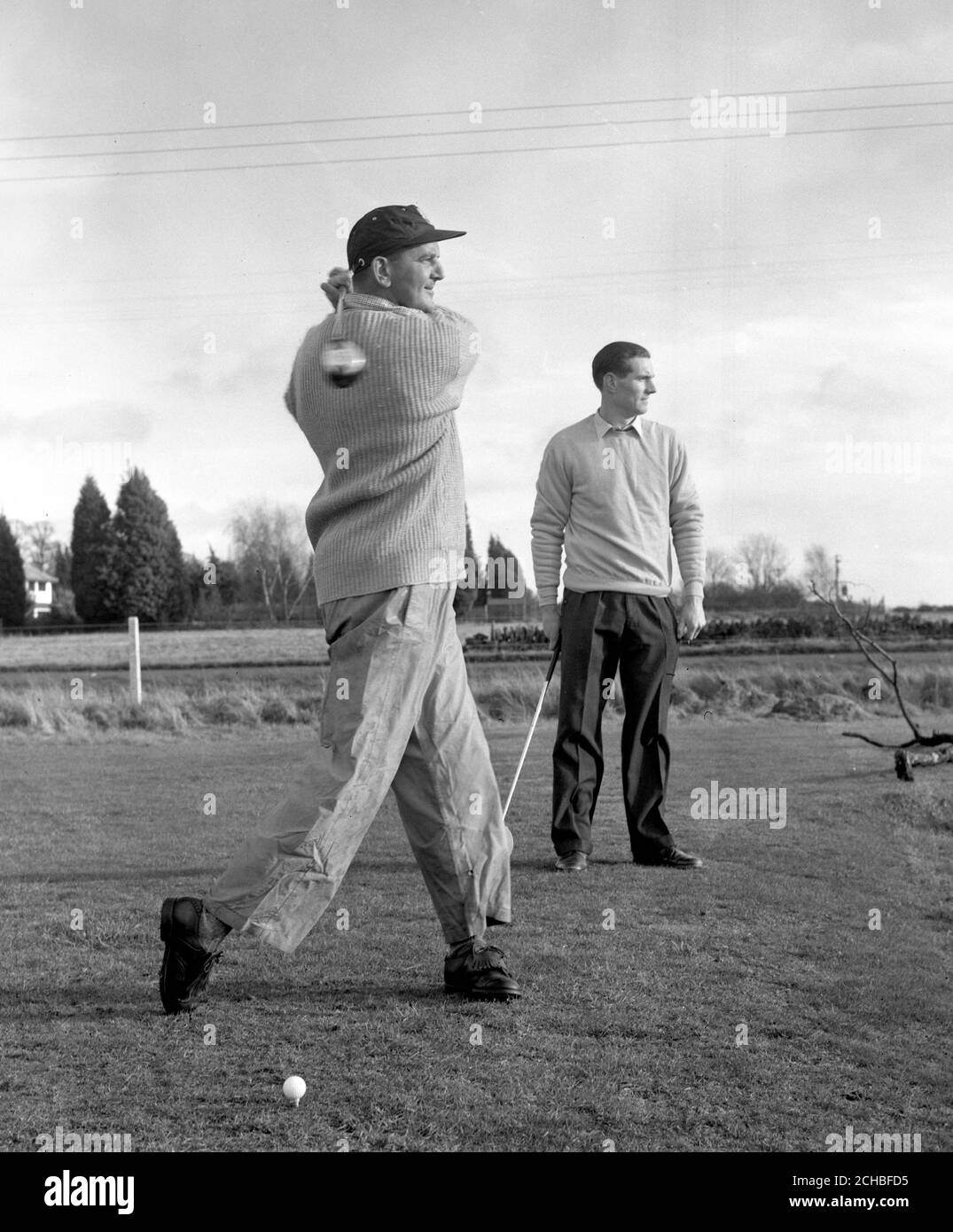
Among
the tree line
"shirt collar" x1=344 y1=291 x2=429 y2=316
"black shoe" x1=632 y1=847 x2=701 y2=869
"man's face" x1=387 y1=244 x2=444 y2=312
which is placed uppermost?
the tree line

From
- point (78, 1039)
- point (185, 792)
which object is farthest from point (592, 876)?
point (185, 792)

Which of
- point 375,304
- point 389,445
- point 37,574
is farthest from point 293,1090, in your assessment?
point 37,574

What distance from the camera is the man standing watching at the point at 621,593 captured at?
6.20 meters

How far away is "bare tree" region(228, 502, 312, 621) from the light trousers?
24237 mm

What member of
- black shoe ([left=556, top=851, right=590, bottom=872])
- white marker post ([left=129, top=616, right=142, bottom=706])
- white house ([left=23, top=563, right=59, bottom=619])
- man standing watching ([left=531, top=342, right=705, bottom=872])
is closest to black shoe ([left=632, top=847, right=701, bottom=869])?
man standing watching ([left=531, top=342, right=705, bottom=872])

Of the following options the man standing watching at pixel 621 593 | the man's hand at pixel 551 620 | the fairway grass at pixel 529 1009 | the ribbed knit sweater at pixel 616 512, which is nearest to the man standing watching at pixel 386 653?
the fairway grass at pixel 529 1009

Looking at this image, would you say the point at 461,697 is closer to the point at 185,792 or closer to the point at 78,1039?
the point at 78,1039

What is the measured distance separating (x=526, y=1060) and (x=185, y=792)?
6.24 meters

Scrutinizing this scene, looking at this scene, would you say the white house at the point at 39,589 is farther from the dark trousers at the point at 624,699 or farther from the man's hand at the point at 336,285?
the man's hand at the point at 336,285

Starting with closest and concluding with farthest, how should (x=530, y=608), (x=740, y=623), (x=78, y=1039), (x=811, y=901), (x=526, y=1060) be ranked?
(x=526, y=1060) → (x=78, y=1039) → (x=811, y=901) → (x=740, y=623) → (x=530, y=608)

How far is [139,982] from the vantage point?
167 inches

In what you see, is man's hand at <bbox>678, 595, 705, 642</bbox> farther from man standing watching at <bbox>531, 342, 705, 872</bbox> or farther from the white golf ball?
the white golf ball

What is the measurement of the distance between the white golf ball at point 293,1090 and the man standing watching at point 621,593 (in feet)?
9.89

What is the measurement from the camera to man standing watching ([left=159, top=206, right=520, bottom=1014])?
3.82 metres
